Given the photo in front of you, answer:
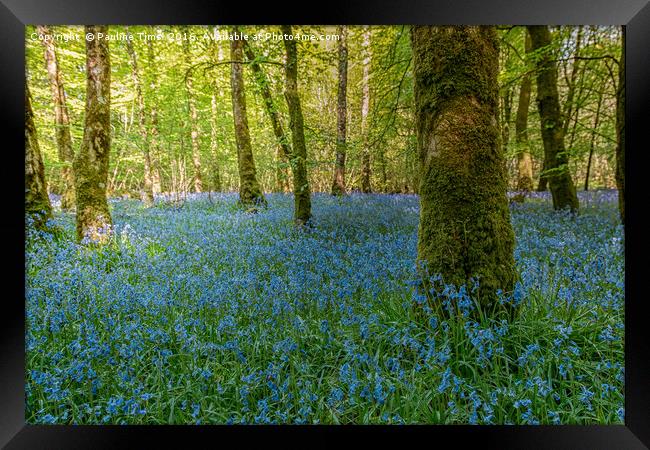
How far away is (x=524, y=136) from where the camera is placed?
183 inches

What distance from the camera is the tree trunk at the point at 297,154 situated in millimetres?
3856

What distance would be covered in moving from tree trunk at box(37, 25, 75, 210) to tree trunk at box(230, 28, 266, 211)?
1715 mm

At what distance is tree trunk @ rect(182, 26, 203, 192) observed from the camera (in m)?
2.90

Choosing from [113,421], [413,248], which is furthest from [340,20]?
[113,421]

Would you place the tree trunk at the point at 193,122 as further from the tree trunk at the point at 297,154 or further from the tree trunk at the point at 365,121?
the tree trunk at the point at 365,121

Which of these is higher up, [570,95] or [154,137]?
[570,95]

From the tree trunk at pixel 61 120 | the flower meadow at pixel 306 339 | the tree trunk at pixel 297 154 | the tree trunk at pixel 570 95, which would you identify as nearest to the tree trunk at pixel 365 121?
the tree trunk at pixel 297 154

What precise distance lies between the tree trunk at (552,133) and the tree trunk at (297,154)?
126 inches

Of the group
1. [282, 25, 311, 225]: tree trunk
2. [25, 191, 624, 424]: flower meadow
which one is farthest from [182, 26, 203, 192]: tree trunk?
[25, 191, 624, 424]: flower meadow

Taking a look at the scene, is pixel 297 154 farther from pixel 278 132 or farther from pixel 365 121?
pixel 365 121

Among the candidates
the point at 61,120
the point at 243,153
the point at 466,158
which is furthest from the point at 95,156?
the point at 466,158

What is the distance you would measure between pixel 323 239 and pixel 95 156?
3054 millimetres

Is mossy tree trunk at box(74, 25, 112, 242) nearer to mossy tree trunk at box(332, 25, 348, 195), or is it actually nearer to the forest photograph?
the forest photograph
